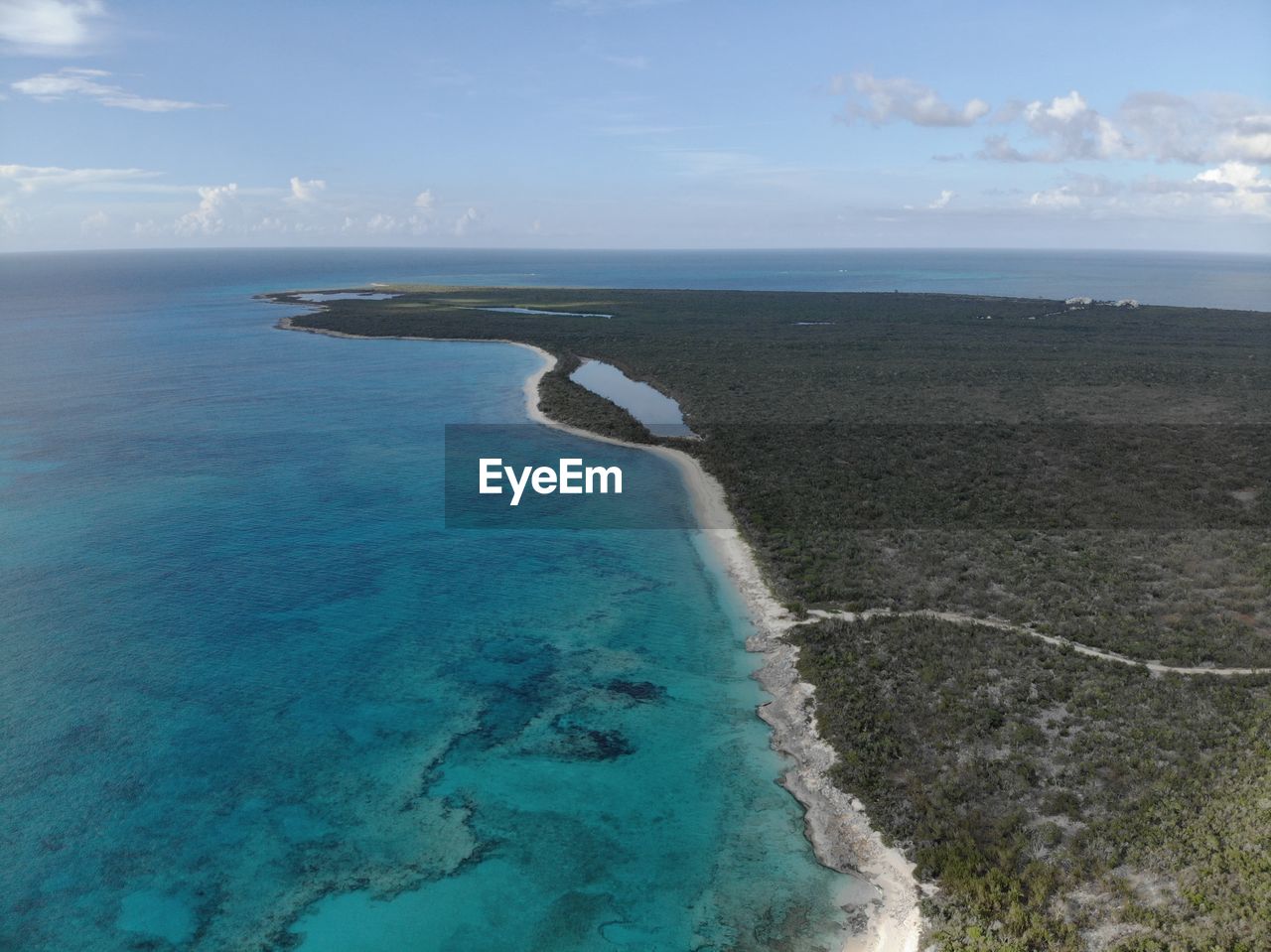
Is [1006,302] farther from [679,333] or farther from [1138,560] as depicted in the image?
[1138,560]

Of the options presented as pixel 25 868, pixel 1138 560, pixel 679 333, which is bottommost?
pixel 25 868

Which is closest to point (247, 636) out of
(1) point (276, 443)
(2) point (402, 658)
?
(2) point (402, 658)
